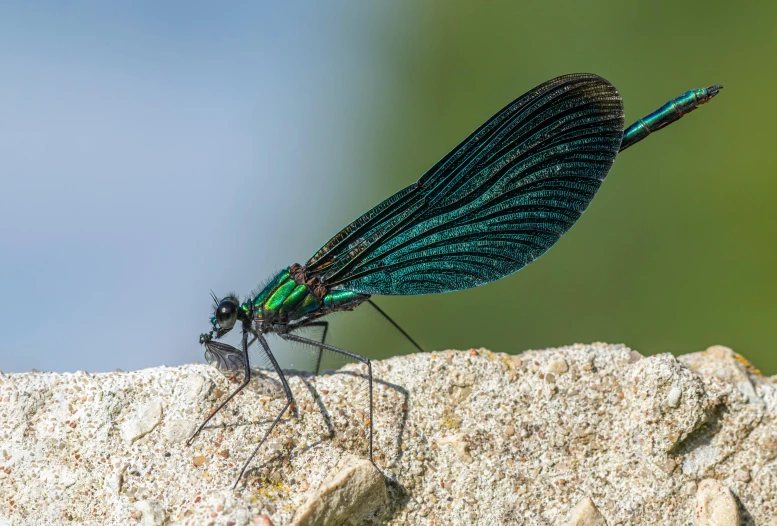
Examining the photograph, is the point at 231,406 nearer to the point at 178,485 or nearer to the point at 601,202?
the point at 178,485

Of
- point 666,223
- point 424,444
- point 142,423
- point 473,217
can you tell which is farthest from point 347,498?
point 666,223

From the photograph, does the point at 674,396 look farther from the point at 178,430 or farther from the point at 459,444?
the point at 178,430

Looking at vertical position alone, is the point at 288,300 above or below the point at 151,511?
above

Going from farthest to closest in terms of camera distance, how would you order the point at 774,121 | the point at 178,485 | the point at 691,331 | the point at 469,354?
1. the point at 774,121
2. the point at 691,331
3. the point at 469,354
4. the point at 178,485

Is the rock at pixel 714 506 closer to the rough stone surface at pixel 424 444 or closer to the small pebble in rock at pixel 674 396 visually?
the rough stone surface at pixel 424 444

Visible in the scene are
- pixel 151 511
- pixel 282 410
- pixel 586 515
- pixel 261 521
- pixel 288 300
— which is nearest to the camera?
pixel 261 521

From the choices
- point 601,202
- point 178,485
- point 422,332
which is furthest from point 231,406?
point 601,202

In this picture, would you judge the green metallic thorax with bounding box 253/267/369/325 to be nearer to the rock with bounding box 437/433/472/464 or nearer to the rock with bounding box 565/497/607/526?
the rock with bounding box 437/433/472/464

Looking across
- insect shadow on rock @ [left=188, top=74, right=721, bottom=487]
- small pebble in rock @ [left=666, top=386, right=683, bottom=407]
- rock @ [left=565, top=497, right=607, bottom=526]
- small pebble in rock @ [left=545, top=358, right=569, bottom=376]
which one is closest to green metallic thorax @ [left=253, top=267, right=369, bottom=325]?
insect shadow on rock @ [left=188, top=74, right=721, bottom=487]
